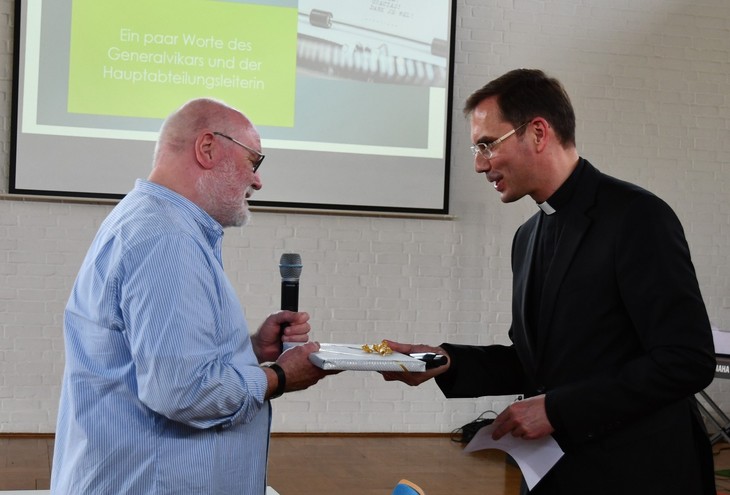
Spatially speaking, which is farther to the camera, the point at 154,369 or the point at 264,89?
the point at 264,89

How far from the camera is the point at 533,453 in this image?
2.05 meters

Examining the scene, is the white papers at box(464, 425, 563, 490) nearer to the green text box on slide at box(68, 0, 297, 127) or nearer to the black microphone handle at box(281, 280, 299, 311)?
the black microphone handle at box(281, 280, 299, 311)

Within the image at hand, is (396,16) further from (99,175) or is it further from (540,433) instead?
(540,433)

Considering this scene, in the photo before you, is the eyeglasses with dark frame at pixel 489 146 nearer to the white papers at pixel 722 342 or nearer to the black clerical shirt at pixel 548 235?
the black clerical shirt at pixel 548 235

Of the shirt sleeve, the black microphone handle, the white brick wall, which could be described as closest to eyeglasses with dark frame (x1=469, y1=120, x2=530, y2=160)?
the black microphone handle

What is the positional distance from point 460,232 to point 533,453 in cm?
486

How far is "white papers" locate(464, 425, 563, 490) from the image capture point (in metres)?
2.01

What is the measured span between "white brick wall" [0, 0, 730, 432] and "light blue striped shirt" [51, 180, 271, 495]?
4.35 metres

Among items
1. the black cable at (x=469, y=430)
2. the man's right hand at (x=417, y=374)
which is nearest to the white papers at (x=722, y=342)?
the black cable at (x=469, y=430)

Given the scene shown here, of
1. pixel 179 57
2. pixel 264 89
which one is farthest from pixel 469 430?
pixel 179 57

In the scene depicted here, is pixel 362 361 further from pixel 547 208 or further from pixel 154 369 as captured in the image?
pixel 547 208

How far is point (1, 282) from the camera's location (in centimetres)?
609

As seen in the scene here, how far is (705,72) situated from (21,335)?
5.58 metres

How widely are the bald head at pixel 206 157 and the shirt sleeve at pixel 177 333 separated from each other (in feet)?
0.75
